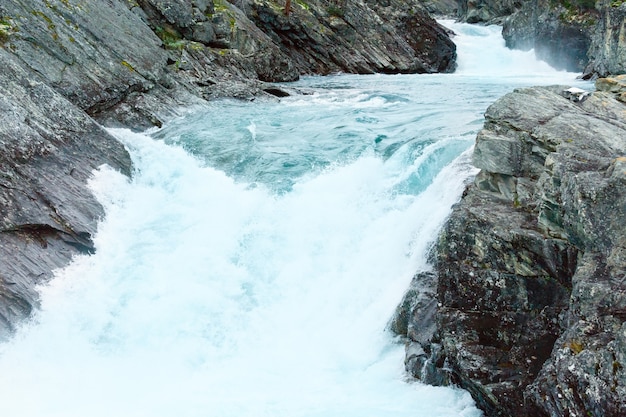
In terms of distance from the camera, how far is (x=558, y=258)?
9.56m

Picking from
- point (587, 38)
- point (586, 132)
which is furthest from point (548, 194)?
point (587, 38)

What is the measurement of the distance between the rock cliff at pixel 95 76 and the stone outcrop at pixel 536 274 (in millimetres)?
8148

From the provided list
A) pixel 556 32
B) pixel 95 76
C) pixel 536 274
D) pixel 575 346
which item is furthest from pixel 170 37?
pixel 556 32

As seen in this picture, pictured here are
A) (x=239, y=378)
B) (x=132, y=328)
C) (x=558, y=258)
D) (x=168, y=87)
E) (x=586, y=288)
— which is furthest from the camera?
(x=168, y=87)

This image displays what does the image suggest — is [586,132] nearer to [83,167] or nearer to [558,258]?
[558,258]

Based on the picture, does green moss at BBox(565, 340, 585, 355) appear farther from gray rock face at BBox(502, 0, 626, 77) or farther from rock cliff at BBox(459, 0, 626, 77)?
gray rock face at BBox(502, 0, 626, 77)

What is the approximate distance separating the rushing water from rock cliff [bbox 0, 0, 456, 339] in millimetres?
791

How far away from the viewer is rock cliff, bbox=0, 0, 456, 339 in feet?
43.3

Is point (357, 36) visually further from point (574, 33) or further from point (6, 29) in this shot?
point (6, 29)

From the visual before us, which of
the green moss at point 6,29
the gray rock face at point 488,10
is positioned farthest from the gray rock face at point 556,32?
the green moss at point 6,29

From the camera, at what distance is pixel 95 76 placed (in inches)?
823

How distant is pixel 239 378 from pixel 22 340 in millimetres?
4202

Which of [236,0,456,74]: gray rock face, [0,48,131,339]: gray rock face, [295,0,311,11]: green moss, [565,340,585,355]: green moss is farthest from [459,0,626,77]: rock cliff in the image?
[565,340,585,355]: green moss

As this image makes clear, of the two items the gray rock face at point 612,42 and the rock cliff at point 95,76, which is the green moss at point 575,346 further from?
the gray rock face at point 612,42
